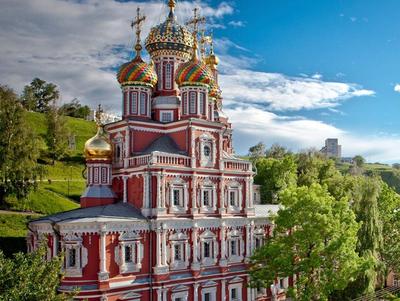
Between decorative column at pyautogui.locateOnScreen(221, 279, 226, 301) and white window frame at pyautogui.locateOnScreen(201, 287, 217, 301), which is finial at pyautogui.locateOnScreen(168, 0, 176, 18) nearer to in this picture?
decorative column at pyautogui.locateOnScreen(221, 279, 226, 301)

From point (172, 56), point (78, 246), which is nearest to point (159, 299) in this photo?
point (78, 246)

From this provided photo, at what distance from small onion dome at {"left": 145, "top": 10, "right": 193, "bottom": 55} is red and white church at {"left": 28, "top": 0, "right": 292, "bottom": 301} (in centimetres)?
5

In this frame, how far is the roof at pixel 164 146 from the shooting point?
21625 mm

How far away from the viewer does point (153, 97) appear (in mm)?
24312

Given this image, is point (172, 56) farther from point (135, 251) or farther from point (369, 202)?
point (369, 202)

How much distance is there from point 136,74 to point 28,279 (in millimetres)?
12516

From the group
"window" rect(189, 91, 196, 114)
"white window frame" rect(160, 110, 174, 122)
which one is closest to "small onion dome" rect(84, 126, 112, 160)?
"white window frame" rect(160, 110, 174, 122)

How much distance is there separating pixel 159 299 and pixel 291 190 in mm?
7730

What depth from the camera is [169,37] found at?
961 inches

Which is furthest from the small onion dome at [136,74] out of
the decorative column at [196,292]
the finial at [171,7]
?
the decorative column at [196,292]

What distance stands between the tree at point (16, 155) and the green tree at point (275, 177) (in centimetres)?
1926

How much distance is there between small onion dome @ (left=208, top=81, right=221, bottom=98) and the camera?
1070 inches

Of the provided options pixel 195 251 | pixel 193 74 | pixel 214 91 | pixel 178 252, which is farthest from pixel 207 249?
pixel 214 91

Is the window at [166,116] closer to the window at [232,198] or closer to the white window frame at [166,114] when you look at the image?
the white window frame at [166,114]
